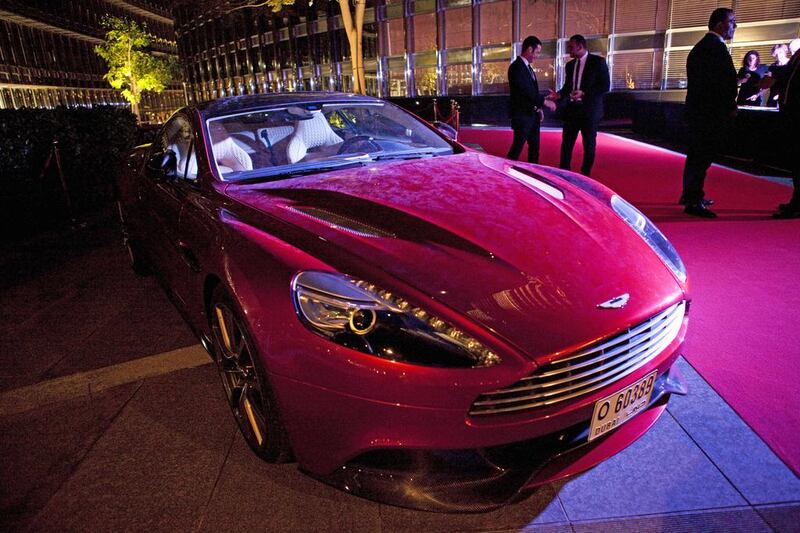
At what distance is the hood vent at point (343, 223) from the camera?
75.5 inches

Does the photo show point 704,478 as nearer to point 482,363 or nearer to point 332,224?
point 482,363

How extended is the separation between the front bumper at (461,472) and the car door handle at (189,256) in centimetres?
116

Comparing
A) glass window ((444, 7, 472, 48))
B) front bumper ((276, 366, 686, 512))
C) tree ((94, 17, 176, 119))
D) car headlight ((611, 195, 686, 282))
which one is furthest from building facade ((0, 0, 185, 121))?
front bumper ((276, 366, 686, 512))

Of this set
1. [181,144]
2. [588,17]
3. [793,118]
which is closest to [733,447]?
[181,144]

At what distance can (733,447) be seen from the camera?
2068 mm

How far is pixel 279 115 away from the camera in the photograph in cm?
305

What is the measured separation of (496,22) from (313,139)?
1657 cm

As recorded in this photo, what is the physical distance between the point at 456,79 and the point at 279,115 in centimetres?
1716

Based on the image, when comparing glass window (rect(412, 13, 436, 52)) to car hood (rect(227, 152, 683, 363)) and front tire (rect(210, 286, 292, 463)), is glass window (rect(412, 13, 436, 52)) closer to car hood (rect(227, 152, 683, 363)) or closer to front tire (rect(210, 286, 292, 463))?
car hood (rect(227, 152, 683, 363))

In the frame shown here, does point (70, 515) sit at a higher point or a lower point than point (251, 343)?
lower

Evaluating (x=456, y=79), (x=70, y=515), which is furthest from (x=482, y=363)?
(x=456, y=79)

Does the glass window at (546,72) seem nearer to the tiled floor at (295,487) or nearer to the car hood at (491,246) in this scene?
the car hood at (491,246)

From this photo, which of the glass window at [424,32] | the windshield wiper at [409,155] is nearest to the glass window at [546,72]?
the glass window at [424,32]

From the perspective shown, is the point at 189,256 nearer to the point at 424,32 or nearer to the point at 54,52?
the point at 424,32
